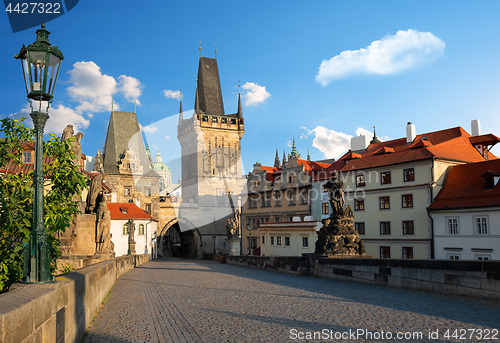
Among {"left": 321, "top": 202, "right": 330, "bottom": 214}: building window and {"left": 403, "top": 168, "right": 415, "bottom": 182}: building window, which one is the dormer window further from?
{"left": 321, "top": 202, "right": 330, "bottom": 214}: building window

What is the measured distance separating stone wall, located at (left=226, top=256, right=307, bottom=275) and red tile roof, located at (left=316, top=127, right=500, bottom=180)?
1610 cm

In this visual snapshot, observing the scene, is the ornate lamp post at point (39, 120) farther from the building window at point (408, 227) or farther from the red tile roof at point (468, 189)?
the building window at point (408, 227)

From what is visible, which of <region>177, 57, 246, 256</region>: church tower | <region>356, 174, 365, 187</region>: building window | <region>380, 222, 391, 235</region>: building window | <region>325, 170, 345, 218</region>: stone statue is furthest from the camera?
<region>177, 57, 246, 256</region>: church tower

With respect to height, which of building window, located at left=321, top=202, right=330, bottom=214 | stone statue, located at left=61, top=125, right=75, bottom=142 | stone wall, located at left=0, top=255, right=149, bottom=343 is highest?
stone statue, located at left=61, top=125, right=75, bottom=142

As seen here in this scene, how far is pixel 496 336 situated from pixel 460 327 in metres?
0.68

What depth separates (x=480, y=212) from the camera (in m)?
28.1

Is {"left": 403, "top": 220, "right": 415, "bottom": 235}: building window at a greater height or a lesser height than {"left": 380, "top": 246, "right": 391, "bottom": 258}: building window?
greater

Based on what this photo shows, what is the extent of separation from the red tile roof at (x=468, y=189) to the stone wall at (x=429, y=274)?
1769 cm

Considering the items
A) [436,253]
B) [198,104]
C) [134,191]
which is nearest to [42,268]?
[436,253]

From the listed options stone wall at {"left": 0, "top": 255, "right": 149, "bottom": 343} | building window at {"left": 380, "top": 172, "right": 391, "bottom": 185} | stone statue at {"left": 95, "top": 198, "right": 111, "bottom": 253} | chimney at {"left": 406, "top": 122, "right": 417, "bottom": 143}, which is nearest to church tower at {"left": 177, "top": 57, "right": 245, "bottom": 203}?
chimney at {"left": 406, "top": 122, "right": 417, "bottom": 143}

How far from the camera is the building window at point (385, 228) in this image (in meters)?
35.5

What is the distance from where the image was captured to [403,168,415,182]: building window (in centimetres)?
3397

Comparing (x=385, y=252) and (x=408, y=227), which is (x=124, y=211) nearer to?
(x=385, y=252)

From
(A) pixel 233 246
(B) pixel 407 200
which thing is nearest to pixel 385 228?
(B) pixel 407 200
